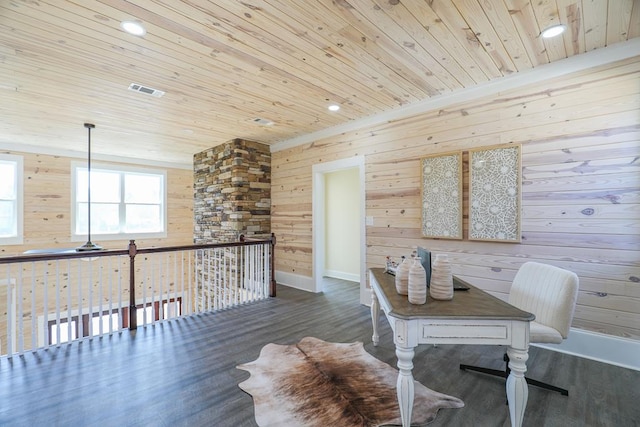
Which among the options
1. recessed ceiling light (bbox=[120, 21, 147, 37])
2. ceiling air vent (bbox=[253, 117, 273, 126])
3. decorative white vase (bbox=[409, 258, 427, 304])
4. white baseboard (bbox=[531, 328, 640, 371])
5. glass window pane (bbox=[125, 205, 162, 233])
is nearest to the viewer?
decorative white vase (bbox=[409, 258, 427, 304])

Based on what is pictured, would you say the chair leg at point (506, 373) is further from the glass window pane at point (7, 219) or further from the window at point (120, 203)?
the glass window pane at point (7, 219)

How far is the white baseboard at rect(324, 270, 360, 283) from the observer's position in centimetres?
620

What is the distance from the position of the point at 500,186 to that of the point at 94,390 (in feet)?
13.4

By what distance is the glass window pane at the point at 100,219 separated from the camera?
634 cm

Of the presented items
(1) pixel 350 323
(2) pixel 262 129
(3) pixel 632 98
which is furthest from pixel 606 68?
(2) pixel 262 129

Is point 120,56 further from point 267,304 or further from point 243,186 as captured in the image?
point 267,304

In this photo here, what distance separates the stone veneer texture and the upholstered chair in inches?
163

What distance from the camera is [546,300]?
7.31 feet

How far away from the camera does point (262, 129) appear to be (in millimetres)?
4895

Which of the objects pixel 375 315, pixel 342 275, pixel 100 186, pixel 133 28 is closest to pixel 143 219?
pixel 100 186

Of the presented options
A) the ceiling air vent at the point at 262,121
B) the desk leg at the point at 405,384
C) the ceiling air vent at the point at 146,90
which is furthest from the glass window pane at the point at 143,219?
the desk leg at the point at 405,384

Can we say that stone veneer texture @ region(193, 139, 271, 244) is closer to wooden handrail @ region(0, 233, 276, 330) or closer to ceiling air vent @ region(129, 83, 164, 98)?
wooden handrail @ region(0, 233, 276, 330)

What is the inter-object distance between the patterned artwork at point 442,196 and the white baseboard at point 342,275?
9.26 feet

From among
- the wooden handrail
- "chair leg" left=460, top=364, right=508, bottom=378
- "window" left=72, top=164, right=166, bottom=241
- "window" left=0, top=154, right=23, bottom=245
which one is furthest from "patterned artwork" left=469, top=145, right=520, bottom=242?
"window" left=0, top=154, right=23, bottom=245
